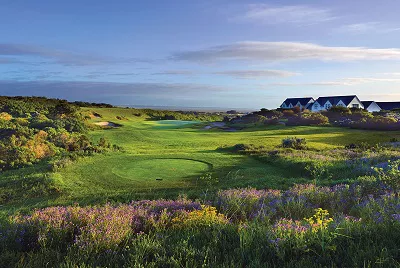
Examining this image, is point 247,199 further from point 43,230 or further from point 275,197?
point 43,230

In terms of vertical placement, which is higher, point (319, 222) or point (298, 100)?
point (298, 100)

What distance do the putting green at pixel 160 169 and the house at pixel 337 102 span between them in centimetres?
7509

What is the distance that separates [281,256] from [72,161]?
12.6 meters

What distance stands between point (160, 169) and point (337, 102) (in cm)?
8422

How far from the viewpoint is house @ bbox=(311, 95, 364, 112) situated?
8428cm

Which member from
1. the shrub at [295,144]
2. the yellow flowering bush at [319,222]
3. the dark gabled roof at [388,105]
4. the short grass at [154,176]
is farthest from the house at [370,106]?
the yellow flowering bush at [319,222]

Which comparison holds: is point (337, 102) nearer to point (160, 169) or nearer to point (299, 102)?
point (299, 102)

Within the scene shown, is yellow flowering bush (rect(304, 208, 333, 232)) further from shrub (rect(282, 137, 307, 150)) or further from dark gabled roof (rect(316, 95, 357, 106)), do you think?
dark gabled roof (rect(316, 95, 357, 106))

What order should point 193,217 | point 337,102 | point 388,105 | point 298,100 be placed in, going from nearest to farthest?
point 193,217, point 337,102, point 388,105, point 298,100

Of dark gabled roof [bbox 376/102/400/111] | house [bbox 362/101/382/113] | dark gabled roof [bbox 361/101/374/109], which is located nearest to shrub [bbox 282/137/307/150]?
house [bbox 362/101/382/113]

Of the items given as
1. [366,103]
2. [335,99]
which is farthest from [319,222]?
[366,103]

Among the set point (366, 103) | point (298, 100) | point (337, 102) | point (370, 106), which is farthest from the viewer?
point (298, 100)

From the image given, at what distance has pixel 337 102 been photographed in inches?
3410

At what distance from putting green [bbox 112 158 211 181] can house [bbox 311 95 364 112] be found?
246 feet
